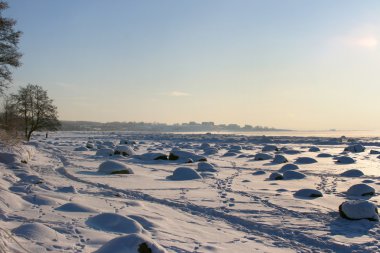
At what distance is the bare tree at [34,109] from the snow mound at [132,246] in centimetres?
4239

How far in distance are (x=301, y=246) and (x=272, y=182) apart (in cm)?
799

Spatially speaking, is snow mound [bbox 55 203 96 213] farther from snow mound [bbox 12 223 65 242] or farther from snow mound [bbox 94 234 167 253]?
snow mound [bbox 94 234 167 253]

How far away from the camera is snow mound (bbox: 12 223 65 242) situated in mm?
5722

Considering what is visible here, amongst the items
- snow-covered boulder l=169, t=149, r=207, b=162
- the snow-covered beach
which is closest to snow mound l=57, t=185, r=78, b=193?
the snow-covered beach

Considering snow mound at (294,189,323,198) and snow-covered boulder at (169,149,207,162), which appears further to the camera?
snow-covered boulder at (169,149,207,162)

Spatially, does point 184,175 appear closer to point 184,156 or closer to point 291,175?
point 291,175

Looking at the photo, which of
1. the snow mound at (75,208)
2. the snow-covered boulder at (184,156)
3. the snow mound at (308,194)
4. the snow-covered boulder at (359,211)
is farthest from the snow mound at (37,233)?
the snow-covered boulder at (184,156)

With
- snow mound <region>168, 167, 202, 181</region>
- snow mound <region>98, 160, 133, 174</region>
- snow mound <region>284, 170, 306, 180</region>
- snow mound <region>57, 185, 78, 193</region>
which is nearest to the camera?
snow mound <region>57, 185, 78, 193</region>

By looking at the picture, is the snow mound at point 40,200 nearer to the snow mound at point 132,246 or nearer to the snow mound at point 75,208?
the snow mound at point 75,208

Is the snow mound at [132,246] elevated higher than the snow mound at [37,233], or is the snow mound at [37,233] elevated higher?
the snow mound at [132,246]

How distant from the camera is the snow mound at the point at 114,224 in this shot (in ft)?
22.5

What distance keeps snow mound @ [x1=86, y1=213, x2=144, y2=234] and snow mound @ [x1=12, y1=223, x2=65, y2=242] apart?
3.15 feet

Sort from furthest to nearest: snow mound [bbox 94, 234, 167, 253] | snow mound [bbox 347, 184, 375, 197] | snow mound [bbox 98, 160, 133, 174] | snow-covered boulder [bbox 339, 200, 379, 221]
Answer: snow mound [bbox 98, 160, 133, 174], snow mound [bbox 347, 184, 375, 197], snow-covered boulder [bbox 339, 200, 379, 221], snow mound [bbox 94, 234, 167, 253]

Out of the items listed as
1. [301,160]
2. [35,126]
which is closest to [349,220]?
[301,160]
